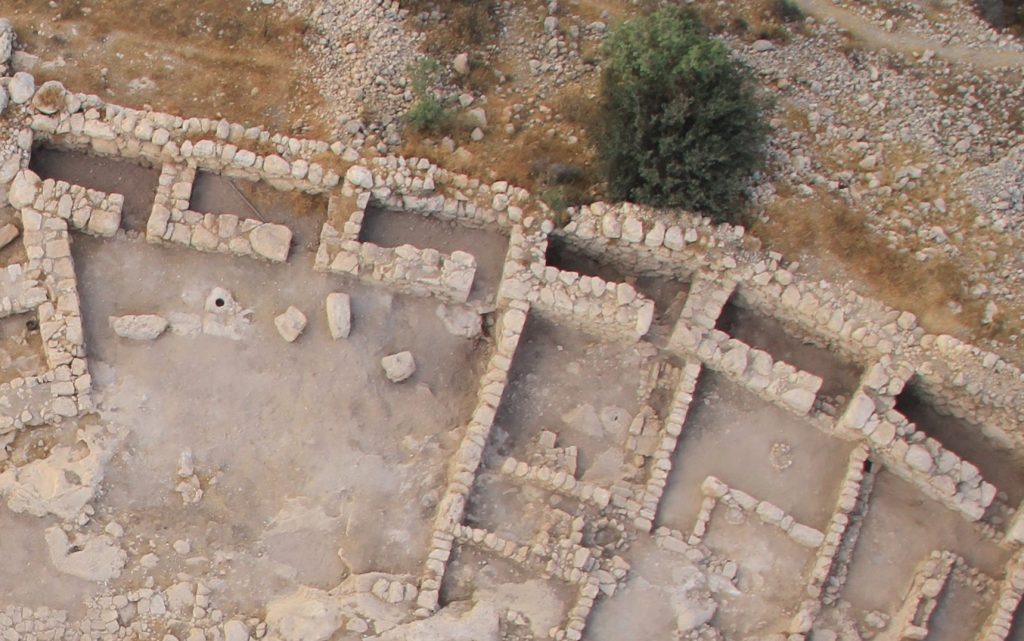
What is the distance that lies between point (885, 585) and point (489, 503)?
6.14 meters

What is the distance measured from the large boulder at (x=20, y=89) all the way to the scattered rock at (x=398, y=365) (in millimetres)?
6796

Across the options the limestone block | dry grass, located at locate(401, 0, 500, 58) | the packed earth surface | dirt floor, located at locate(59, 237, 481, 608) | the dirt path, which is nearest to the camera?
the packed earth surface

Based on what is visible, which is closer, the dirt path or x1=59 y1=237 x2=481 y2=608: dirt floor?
x1=59 y1=237 x2=481 y2=608: dirt floor

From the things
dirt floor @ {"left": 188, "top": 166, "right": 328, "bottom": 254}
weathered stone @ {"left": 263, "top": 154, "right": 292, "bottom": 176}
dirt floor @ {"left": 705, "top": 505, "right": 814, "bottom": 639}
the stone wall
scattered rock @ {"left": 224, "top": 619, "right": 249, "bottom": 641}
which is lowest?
scattered rock @ {"left": 224, "top": 619, "right": 249, "bottom": 641}

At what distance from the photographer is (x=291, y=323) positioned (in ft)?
46.8

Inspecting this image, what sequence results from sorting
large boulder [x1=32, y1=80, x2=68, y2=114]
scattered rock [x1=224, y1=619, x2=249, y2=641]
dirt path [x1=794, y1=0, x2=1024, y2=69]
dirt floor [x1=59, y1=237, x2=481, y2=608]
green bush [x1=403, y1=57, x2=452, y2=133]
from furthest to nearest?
dirt path [x1=794, y1=0, x2=1024, y2=69], green bush [x1=403, y1=57, x2=452, y2=133], large boulder [x1=32, y1=80, x2=68, y2=114], dirt floor [x1=59, y1=237, x2=481, y2=608], scattered rock [x1=224, y1=619, x2=249, y2=641]

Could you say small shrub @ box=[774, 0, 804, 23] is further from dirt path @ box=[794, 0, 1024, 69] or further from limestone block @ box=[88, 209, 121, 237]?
limestone block @ box=[88, 209, 121, 237]

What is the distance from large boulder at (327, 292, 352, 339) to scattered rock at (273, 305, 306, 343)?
0.42 m

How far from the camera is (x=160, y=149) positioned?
14.7 metres

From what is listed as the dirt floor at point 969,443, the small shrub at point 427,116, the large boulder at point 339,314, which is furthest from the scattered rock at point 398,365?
the dirt floor at point 969,443

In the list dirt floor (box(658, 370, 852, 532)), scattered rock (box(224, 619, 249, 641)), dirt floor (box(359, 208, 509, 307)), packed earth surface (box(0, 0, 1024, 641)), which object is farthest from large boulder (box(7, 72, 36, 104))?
dirt floor (box(658, 370, 852, 532))

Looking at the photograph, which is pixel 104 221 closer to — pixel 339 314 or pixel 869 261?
pixel 339 314

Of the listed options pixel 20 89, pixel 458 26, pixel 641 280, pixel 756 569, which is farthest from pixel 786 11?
pixel 20 89

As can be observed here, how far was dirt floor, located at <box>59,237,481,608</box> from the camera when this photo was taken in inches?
554
